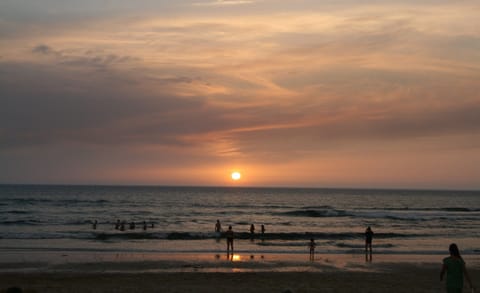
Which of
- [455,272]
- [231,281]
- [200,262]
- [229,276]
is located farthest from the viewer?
[200,262]

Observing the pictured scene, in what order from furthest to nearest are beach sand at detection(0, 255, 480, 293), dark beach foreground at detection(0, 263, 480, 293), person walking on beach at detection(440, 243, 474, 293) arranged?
1. beach sand at detection(0, 255, 480, 293)
2. dark beach foreground at detection(0, 263, 480, 293)
3. person walking on beach at detection(440, 243, 474, 293)

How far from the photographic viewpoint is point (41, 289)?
1805 centimetres

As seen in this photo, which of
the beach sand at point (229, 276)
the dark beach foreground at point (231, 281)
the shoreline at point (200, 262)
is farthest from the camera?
the shoreline at point (200, 262)

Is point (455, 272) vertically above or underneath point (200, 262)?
above

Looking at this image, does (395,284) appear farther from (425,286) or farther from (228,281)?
(228,281)

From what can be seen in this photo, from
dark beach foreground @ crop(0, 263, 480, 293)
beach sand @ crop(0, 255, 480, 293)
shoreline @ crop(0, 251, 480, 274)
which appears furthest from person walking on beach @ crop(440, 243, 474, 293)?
shoreline @ crop(0, 251, 480, 274)

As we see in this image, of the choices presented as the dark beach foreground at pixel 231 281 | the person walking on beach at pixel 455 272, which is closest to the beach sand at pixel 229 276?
the dark beach foreground at pixel 231 281

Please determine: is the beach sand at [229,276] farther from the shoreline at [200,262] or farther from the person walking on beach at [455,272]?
the person walking on beach at [455,272]

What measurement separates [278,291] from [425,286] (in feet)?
19.6

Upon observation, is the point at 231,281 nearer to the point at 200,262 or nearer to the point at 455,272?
the point at 200,262

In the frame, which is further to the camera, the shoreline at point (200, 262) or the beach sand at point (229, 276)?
the shoreline at point (200, 262)

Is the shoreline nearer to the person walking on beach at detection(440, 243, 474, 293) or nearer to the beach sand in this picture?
the beach sand

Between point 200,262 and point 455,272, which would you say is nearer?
point 455,272

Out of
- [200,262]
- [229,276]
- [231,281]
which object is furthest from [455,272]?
[200,262]
